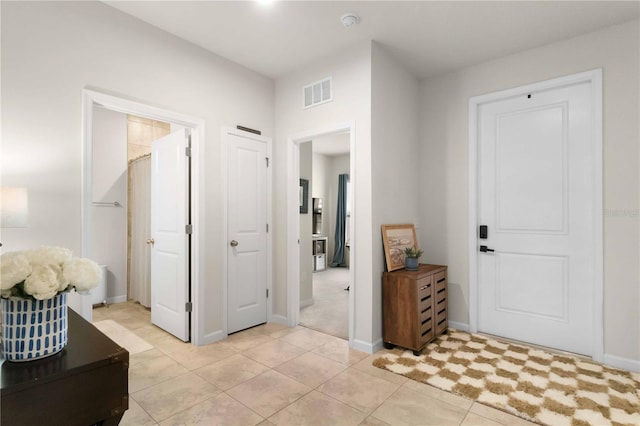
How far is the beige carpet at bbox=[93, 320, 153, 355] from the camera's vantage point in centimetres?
300

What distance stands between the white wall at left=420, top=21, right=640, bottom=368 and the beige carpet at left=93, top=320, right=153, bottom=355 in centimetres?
312

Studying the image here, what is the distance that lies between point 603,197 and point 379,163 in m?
1.90

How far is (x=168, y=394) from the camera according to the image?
88.1 inches

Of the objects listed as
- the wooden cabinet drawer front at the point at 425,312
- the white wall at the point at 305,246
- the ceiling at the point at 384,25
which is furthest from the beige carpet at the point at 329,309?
the ceiling at the point at 384,25

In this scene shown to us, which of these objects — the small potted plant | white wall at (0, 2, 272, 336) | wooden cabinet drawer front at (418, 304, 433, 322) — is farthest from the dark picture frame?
wooden cabinet drawer front at (418, 304, 433, 322)

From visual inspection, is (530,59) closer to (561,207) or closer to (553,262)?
(561,207)

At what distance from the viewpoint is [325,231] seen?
8188 millimetres

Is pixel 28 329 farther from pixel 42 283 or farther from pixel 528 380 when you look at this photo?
pixel 528 380

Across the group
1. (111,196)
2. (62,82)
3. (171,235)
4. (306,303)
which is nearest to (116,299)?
(111,196)

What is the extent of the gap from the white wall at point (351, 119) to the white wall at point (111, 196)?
2.63 m

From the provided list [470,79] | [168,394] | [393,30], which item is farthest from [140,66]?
[470,79]

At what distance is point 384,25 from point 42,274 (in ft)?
9.38

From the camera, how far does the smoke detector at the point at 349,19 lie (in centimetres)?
260

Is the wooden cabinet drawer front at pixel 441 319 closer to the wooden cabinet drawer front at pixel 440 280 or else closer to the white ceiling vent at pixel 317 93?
the wooden cabinet drawer front at pixel 440 280
